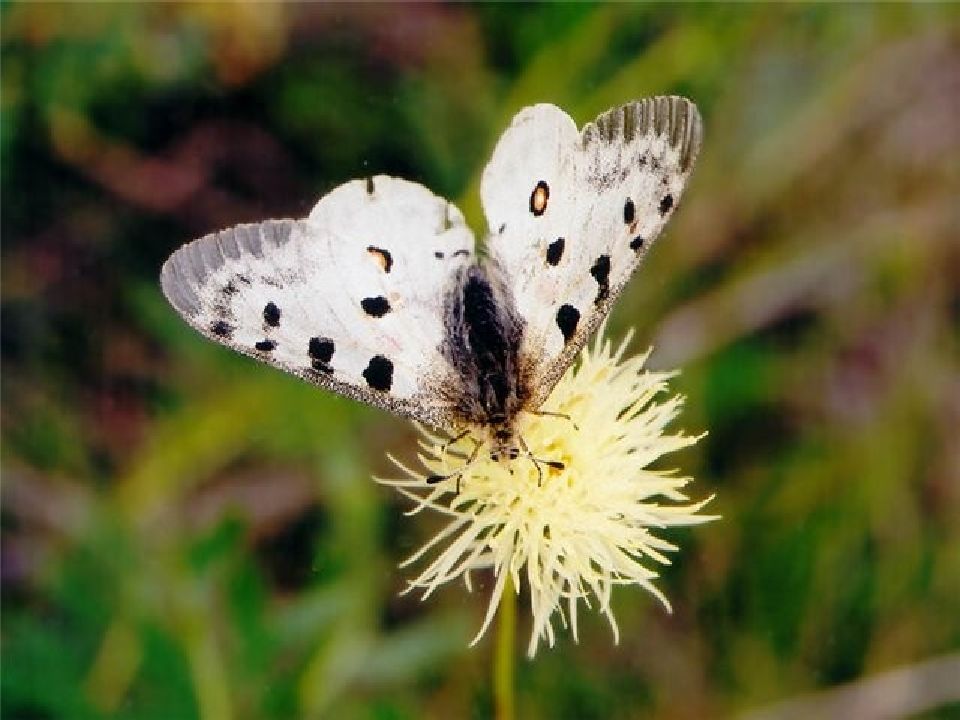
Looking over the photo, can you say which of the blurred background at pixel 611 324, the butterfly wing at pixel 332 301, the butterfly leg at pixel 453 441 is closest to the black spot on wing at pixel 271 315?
the butterfly wing at pixel 332 301

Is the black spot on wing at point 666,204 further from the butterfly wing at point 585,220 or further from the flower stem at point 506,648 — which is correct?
the flower stem at point 506,648

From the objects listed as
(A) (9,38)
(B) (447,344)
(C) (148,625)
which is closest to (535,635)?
(B) (447,344)

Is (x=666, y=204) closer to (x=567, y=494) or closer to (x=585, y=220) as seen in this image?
(x=585, y=220)

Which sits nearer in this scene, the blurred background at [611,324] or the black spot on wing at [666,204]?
the black spot on wing at [666,204]

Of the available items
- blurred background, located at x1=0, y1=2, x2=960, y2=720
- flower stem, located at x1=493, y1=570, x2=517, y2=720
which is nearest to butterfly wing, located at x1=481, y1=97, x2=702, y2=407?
flower stem, located at x1=493, y1=570, x2=517, y2=720

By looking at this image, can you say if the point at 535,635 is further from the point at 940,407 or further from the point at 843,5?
the point at 843,5

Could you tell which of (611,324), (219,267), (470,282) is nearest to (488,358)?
(470,282)
